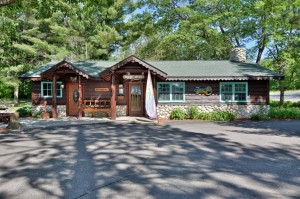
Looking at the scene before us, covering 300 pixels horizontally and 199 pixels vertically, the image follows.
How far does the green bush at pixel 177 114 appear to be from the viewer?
59.2 feet

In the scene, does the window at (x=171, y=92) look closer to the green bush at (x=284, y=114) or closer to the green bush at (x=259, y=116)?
the green bush at (x=259, y=116)

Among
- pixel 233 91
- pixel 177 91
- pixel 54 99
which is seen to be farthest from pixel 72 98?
pixel 233 91

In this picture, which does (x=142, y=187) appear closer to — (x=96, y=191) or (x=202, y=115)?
(x=96, y=191)

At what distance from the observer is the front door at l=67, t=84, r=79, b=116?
19328 millimetres

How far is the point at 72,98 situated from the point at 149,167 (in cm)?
1433

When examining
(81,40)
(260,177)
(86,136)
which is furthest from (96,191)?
(81,40)

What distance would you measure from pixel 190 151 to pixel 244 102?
39.0 feet

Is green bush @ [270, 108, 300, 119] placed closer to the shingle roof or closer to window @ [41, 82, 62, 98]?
the shingle roof

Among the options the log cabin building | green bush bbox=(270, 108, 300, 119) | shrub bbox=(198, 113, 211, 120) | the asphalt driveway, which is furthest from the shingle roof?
the asphalt driveway

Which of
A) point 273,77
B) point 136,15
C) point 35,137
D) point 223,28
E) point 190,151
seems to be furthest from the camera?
point 136,15

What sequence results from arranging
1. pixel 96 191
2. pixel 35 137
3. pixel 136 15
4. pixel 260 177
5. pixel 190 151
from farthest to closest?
1. pixel 136 15
2. pixel 35 137
3. pixel 190 151
4. pixel 260 177
5. pixel 96 191

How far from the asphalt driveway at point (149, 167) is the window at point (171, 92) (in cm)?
825

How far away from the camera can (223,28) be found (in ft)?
99.6

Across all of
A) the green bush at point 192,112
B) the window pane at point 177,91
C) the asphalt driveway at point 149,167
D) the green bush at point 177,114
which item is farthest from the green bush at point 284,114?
the asphalt driveway at point 149,167
